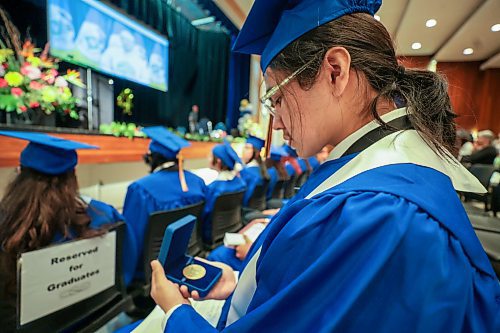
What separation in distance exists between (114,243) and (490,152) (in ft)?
18.9

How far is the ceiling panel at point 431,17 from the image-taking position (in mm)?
909

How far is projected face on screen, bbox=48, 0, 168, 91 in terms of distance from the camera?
438 cm

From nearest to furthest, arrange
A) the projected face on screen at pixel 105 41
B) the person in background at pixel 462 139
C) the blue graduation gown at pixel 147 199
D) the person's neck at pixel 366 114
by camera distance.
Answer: the person's neck at pixel 366 114
the person in background at pixel 462 139
the blue graduation gown at pixel 147 199
the projected face on screen at pixel 105 41

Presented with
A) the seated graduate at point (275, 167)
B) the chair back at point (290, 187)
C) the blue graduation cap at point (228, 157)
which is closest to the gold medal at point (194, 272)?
the blue graduation cap at point (228, 157)

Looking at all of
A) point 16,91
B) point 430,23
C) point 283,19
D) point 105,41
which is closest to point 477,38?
point 430,23

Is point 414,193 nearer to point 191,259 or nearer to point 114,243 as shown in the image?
point 191,259

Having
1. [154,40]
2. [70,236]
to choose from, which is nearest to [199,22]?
[154,40]

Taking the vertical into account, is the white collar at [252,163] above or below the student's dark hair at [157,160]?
below

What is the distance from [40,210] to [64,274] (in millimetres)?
284

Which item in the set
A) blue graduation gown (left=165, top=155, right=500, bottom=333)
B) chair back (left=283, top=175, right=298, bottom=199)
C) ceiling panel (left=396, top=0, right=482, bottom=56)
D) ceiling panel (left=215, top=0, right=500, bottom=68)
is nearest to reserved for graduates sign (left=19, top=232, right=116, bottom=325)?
blue graduation gown (left=165, top=155, right=500, bottom=333)

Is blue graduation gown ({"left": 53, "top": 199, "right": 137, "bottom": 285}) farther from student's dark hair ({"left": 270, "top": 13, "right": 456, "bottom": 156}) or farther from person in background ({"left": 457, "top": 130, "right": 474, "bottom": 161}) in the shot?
person in background ({"left": 457, "top": 130, "right": 474, "bottom": 161})

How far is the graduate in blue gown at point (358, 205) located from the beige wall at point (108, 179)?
2748mm

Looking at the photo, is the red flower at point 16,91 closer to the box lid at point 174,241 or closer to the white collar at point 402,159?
the box lid at point 174,241

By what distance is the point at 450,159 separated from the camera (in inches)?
22.4
